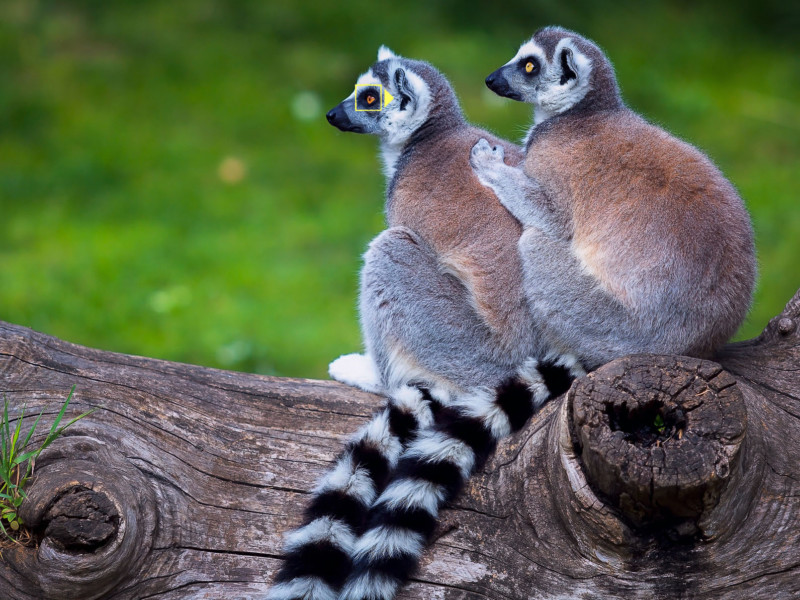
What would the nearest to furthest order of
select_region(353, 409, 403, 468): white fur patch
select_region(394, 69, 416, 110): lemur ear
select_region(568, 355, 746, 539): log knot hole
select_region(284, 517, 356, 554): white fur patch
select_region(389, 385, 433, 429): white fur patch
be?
select_region(568, 355, 746, 539): log knot hole < select_region(284, 517, 356, 554): white fur patch < select_region(353, 409, 403, 468): white fur patch < select_region(389, 385, 433, 429): white fur patch < select_region(394, 69, 416, 110): lemur ear

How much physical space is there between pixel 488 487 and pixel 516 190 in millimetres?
1128

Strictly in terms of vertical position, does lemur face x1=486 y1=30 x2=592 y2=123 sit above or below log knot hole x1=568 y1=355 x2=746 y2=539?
above

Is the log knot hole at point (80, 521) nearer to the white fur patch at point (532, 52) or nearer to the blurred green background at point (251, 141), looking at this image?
the white fur patch at point (532, 52)

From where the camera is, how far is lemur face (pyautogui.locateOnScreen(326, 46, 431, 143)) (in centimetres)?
360

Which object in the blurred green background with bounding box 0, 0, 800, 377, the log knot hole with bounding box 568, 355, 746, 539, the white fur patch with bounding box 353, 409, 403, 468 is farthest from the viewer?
the blurred green background with bounding box 0, 0, 800, 377

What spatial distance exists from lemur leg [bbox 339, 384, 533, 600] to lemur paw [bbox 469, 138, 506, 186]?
0.85m

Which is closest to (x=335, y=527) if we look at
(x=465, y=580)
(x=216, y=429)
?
(x=465, y=580)

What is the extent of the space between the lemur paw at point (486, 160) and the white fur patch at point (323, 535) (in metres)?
1.44

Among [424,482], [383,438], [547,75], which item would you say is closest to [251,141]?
[547,75]

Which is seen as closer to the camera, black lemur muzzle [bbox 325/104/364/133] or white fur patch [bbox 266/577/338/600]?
white fur patch [bbox 266/577/338/600]

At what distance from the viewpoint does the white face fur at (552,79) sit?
323cm

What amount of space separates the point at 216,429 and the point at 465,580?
3.48 feet

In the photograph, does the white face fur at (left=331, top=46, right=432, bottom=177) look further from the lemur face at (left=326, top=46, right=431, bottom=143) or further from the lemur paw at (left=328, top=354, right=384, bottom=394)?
the lemur paw at (left=328, top=354, right=384, bottom=394)

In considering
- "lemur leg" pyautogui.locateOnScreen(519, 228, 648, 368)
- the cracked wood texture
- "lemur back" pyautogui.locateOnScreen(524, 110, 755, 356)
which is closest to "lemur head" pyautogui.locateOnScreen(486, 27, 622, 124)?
"lemur back" pyautogui.locateOnScreen(524, 110, 755, 356)
